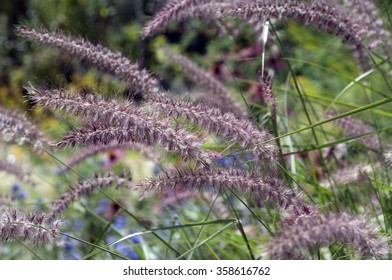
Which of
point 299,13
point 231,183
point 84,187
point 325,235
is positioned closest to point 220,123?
point 231,183

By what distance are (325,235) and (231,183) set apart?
0.33m

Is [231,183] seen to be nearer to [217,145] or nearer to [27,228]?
[27,228]

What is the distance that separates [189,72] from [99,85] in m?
0.88

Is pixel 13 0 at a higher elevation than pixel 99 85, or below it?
below

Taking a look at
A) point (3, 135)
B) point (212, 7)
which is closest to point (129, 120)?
point (3, 135)

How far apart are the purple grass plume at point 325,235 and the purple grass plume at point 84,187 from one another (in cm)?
92

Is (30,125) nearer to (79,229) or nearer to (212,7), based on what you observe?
(212,7)

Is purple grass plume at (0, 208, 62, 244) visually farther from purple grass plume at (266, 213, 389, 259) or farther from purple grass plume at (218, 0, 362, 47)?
purple grass plume at (218, 0, 362, 47)

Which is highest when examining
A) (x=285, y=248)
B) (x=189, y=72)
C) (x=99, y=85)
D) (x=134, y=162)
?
(x=285, y=248)

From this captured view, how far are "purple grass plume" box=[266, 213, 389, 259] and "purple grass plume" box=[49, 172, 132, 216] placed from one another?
920 mm

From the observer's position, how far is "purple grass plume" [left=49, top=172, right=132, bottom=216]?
2.19 m

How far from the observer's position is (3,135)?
7.15 feet

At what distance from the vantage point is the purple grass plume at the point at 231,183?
1.52m

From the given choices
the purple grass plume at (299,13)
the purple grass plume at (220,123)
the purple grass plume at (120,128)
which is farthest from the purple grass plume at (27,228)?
the purple grass plume at (299,13)
